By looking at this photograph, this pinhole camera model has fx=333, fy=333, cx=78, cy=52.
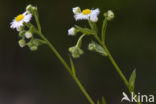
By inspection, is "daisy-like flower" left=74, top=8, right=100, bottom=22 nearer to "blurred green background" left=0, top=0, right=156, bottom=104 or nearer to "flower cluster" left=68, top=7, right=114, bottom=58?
"flower cluster" left=68, top=7, right=114, bottom=58

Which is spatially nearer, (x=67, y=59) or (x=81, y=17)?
(x=81, y=17)

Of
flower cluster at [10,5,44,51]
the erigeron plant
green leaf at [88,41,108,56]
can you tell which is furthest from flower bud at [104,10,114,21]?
flower cluster at [10,5,44,51]

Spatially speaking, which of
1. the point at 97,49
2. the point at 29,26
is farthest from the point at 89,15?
the point at 29,26

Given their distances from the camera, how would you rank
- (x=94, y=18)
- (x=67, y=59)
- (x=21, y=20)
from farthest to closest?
(x=67, y=59) → (x=21, y=20) → (x=94, y=18)

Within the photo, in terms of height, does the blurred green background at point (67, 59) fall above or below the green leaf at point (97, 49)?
below

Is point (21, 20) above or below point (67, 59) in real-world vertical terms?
above

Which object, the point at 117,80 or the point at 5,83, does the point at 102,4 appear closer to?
the point at 117,80

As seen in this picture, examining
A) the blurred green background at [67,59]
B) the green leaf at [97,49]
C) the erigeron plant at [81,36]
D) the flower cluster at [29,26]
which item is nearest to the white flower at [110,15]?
the erigeron plant at [81,36]

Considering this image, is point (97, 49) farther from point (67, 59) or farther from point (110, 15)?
point (67, 59)

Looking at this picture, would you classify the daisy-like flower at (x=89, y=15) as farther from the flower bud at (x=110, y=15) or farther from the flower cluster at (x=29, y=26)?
the flower cluster at (x=29, y=26)
